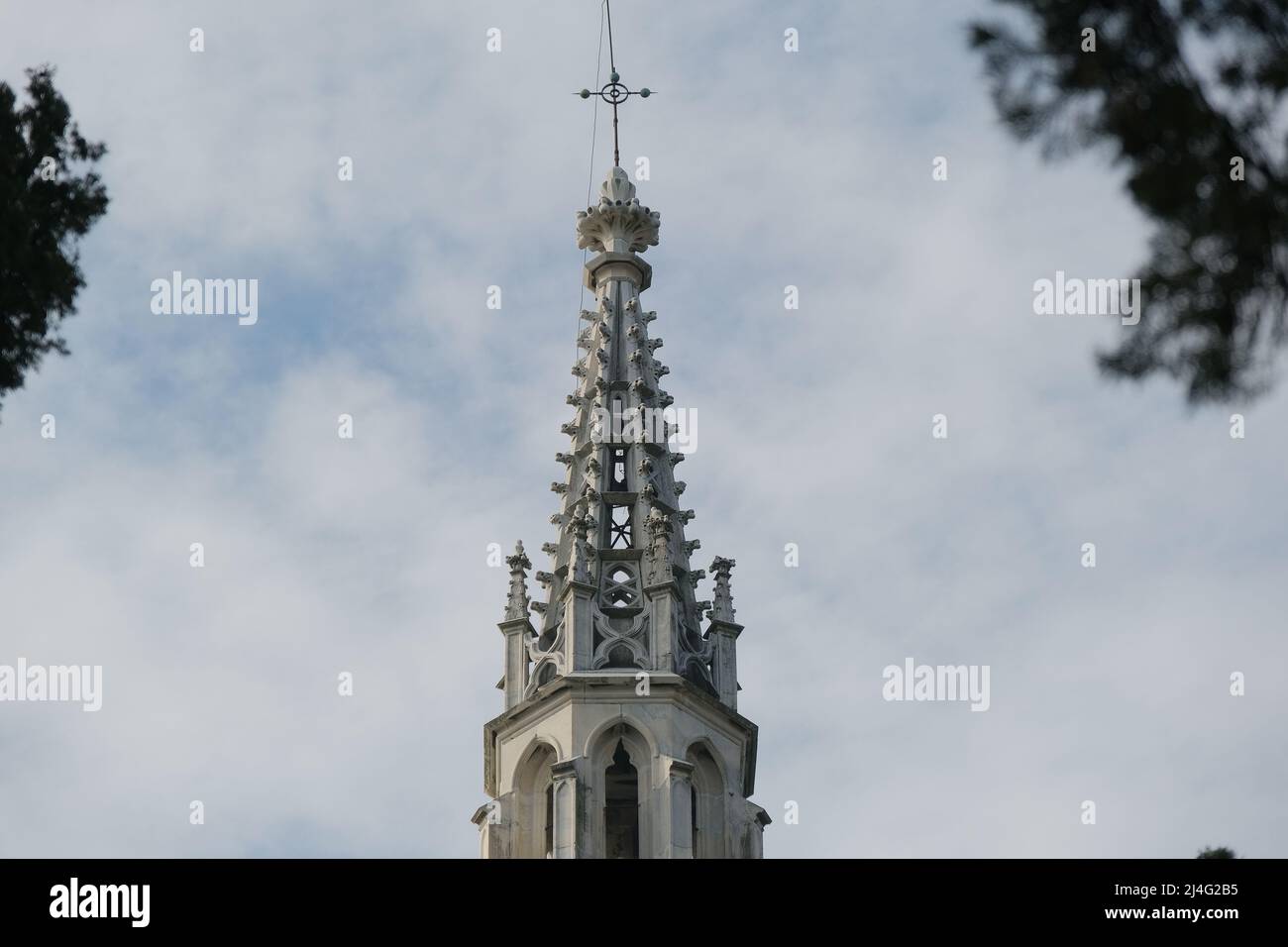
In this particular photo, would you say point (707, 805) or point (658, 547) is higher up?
point (658, 547)

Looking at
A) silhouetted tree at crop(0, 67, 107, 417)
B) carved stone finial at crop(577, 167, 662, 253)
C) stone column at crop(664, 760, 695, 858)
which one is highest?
carved stone finial at crop(577, 167, 662, 253)

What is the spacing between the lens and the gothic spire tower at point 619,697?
150 feet

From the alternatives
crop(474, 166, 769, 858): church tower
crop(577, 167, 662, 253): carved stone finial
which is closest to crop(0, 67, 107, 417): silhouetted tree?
crop(474, 166, 769, 858): church tower

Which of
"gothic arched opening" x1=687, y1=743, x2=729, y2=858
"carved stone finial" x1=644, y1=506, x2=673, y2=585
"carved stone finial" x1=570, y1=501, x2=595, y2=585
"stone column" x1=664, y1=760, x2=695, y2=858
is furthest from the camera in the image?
"carved stone finial" x1=644, y1=506, x2=673, y2=585

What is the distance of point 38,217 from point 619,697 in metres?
22.7

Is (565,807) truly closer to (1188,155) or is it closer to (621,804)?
(621,804)

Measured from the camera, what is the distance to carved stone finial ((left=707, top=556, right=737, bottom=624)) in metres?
49.3

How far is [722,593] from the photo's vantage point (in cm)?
4972

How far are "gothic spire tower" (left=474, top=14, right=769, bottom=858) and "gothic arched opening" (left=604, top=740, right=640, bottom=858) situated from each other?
0.02 m

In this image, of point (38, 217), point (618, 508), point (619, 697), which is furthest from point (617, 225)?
point (38, 217)

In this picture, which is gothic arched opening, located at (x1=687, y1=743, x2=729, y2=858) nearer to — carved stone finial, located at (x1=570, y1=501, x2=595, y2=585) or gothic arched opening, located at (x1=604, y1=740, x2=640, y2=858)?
gothic arched opening, located at (x1=604, y1=740, x2=640, y2=858)
